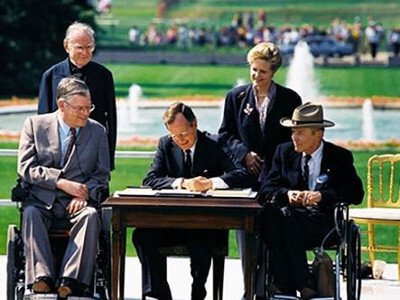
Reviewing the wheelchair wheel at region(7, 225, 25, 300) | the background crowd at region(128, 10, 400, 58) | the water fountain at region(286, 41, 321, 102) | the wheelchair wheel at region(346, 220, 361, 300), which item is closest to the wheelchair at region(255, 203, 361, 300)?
the wheelchair wheel at region(346, 220, 361, 300)

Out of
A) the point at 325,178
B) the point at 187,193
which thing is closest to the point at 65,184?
the point at 187,193

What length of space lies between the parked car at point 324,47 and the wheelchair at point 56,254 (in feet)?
169

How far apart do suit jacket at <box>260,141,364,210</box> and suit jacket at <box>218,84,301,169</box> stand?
38cm

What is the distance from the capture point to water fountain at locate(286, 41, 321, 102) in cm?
4156

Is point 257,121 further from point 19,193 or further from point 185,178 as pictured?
point 19,193

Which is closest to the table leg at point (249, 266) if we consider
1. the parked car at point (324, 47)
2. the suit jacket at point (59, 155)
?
the suit jacket at point (59, 155)

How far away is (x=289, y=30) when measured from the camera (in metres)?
68.4

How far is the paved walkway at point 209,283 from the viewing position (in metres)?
10.4

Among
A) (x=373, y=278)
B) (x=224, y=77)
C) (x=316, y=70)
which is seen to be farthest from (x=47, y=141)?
(x=316, y=70)

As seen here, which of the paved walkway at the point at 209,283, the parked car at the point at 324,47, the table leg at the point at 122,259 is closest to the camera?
the table leg at the point at 122,259

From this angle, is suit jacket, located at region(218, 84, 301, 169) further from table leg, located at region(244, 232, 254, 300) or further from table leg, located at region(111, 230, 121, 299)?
table leg, located at region(111, 230, 121, 299)

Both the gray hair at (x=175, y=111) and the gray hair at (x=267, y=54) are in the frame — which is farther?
the gray hair at (x=267, y=54)

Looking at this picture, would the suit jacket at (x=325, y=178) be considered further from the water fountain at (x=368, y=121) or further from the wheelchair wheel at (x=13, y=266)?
the water fountain at (x=368, y=121)

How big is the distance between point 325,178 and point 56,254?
60.3 inches
